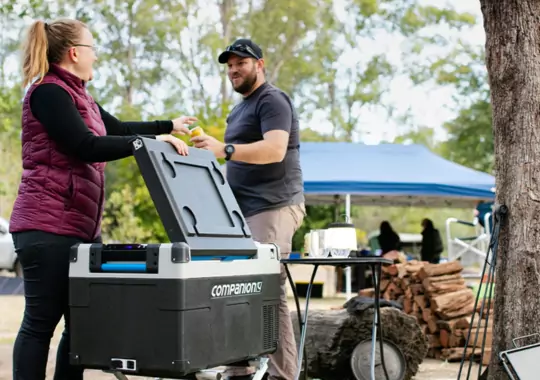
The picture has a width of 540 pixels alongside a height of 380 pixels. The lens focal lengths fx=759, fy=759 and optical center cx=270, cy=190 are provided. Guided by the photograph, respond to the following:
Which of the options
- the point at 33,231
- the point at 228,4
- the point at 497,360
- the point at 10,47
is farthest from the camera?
the point at 228,4

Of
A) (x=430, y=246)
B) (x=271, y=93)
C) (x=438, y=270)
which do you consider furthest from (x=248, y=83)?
(x=430, y=246)

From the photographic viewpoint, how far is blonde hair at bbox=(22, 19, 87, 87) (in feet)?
9.34

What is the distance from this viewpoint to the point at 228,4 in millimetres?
27391

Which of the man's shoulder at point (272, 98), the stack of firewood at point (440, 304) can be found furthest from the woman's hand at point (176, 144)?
the stack of firewood at point (440, 304)

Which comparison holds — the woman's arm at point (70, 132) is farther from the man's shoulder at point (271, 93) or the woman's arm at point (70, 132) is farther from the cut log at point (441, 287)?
the cut log at point (441, 287)

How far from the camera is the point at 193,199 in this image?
2732 millimetres

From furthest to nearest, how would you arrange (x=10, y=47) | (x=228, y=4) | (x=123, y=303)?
1. (x=228, y=4)
2. (x=10, y=47)
3. (x=123, y=303)

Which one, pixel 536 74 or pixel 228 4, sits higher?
pixel 228 4

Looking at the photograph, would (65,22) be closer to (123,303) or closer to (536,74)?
(123,303)

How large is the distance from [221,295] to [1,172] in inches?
1006

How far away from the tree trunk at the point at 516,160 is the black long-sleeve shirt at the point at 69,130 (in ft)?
6.07

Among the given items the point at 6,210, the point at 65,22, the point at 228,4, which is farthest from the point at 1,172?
the point at 65,22

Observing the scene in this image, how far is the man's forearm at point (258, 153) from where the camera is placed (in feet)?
11.2

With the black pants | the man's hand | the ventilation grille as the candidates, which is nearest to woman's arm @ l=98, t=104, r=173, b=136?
the man's hand
